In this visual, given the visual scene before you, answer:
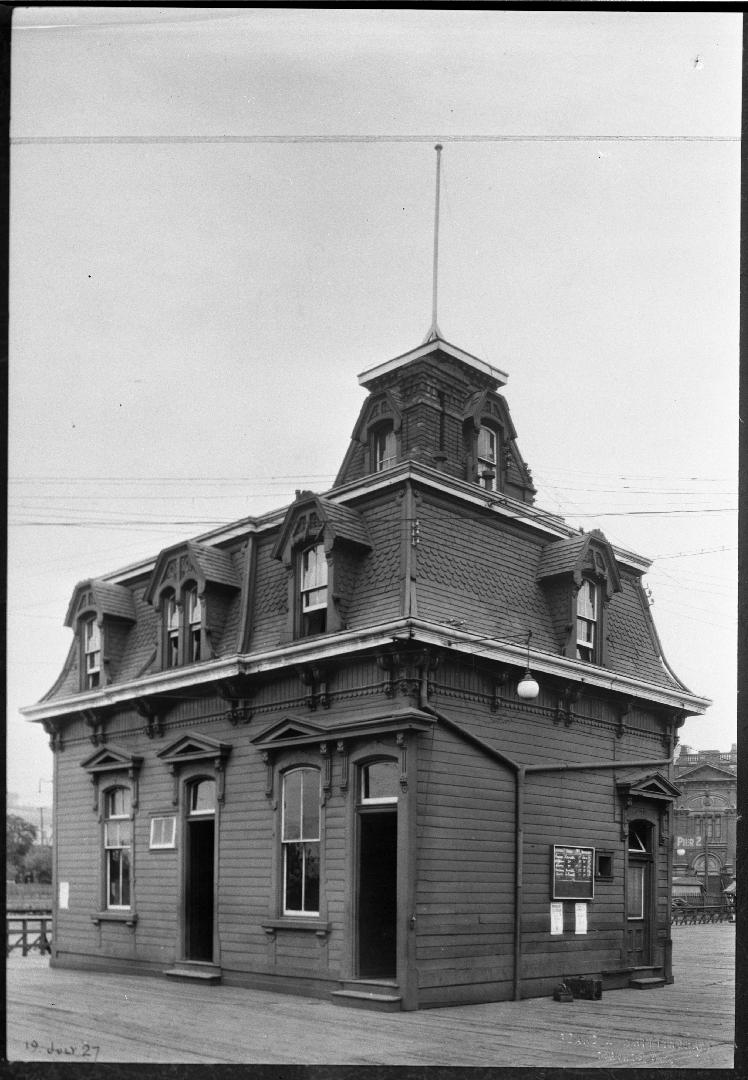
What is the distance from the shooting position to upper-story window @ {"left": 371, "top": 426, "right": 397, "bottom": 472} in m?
16.0

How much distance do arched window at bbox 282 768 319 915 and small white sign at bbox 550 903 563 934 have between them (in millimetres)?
3054

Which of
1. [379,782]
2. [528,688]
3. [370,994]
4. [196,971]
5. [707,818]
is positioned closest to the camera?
[707,818]

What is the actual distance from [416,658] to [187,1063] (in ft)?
17.5

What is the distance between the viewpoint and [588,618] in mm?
16734

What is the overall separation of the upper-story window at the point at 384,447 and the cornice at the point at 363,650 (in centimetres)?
217

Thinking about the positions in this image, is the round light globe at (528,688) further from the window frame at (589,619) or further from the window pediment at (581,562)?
the window pediment at (581,562)

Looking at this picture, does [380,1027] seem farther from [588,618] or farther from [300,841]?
[588,618]

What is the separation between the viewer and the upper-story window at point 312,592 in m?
16.3

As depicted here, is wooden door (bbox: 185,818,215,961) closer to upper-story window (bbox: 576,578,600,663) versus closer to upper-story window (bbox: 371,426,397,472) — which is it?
upper-story window (bbox: 371,426,397,472)

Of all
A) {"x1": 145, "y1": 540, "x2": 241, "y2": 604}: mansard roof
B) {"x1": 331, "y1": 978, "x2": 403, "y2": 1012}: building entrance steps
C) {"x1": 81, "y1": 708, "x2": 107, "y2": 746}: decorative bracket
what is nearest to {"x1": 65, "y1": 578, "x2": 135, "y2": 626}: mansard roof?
{"x1": 145, "y1": 540, "x2": 241, "y2": 604}: mansard roof

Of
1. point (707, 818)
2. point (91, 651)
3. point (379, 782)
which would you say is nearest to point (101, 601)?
point (91, 651)

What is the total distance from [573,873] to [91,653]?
710cm

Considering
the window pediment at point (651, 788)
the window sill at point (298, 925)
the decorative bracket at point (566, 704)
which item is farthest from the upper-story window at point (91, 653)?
the window pediment at point (651, 788)

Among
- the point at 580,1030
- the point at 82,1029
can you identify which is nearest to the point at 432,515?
the point at 580,1030
